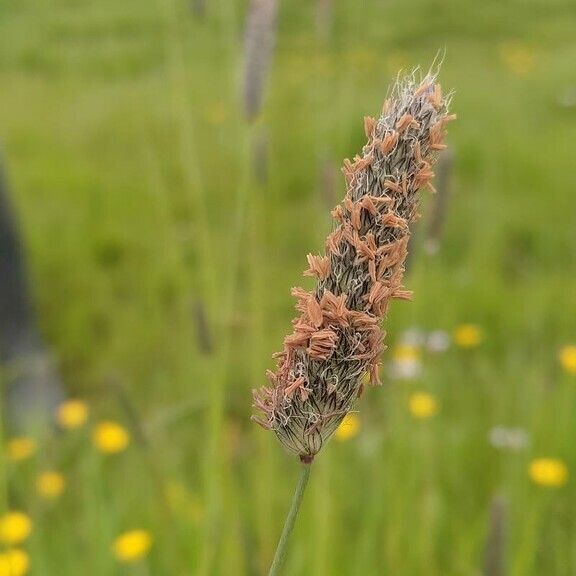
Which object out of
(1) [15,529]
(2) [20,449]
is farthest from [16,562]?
(2) [20,449]

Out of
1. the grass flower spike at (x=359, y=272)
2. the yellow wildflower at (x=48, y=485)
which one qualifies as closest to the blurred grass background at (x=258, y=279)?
the yellow wildflower at (x=48, y=485)

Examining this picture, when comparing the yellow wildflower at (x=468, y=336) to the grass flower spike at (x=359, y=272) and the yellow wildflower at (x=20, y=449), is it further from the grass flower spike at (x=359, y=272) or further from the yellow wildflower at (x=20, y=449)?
the grass flower spike at (x=359, y=272)

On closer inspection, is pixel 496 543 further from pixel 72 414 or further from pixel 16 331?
pixel 16 331

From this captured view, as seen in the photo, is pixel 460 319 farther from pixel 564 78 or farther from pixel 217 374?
pixel 564 78

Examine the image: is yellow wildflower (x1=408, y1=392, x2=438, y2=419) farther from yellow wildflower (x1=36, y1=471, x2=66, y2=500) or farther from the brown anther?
the brown anther

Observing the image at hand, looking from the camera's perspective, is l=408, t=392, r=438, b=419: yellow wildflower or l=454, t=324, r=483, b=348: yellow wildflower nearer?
l=408, t=392, r=438, b=419: yellow wildflower

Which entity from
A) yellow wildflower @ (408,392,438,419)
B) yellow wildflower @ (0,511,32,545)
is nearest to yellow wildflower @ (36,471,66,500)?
yellow wildflower @ (0,511,32,545)
